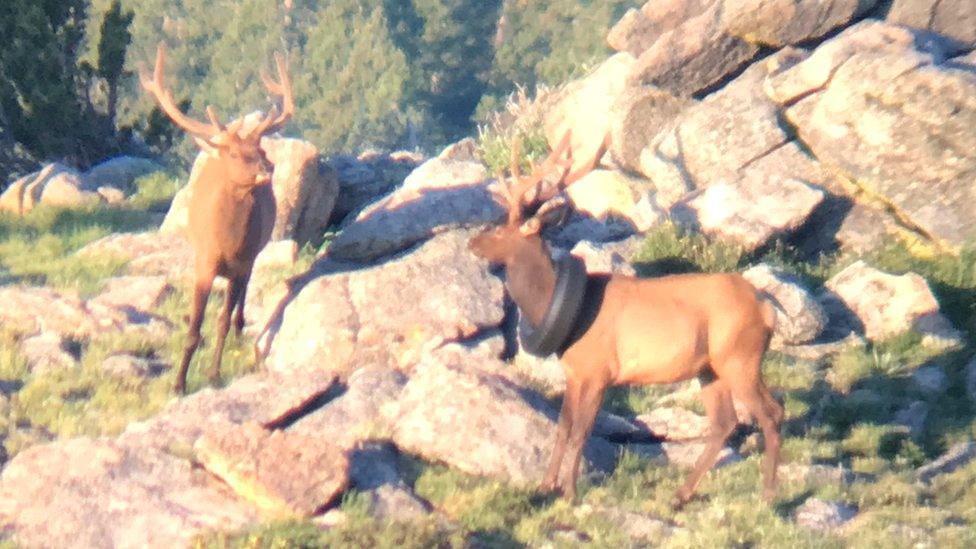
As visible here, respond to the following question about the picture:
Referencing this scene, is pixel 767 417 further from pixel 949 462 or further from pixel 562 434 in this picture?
pixel 949 462

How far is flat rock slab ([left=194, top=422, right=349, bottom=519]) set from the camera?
948cm

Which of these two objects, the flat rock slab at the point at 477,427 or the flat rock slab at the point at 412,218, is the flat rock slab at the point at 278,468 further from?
the flat rock slab at the point at 412,218

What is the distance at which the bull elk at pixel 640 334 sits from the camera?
10.4 m

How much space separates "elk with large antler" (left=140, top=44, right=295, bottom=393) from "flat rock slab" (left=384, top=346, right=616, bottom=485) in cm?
254

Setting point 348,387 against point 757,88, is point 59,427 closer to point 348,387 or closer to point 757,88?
point 348,387

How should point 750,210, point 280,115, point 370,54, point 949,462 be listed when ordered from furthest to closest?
point 370,54 < point 750,210 < point 280,115 < point 949,462

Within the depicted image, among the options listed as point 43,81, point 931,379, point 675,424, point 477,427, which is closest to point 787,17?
point 931,379

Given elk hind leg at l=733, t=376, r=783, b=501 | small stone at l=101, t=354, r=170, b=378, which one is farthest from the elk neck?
small stone at l=101, t=354, r=170, b=378

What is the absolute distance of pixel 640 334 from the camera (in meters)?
10.4

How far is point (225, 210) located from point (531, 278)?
360 cm

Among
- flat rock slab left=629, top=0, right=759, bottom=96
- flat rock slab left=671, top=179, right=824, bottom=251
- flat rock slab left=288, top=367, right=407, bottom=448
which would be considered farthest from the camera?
flat rock slab left=629, top=0, right=759, bottom=96

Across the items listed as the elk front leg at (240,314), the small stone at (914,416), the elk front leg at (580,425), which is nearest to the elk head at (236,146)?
the elk front leg at (240,314)

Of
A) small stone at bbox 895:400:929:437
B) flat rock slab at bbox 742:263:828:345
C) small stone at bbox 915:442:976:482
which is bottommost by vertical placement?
small stone at bbox 895:400:929:437

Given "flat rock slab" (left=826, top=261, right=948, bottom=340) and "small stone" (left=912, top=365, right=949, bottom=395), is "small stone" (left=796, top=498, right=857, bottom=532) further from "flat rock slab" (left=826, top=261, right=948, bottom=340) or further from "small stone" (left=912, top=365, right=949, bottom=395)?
"flat rock slab" (left=826, top=261, right=948, bottom=340)
